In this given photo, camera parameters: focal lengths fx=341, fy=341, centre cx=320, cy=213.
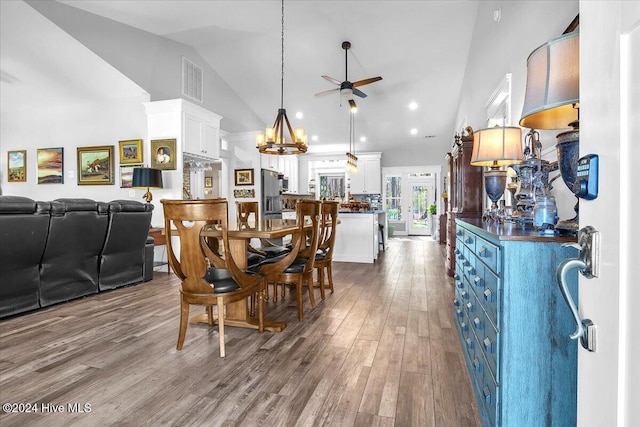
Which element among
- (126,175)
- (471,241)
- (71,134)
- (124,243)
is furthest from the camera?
(71,134)

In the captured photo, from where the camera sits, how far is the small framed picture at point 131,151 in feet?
19.3

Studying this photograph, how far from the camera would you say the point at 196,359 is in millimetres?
2180

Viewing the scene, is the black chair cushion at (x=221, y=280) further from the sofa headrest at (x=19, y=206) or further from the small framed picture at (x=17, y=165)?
the small framed picture at (x=17, y=165)

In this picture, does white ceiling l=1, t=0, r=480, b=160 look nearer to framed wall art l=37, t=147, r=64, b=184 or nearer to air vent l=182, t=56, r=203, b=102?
air vent l=182, t=56, r=203, b=102

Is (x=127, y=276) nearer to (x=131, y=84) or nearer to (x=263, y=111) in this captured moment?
(x=131, y=84)

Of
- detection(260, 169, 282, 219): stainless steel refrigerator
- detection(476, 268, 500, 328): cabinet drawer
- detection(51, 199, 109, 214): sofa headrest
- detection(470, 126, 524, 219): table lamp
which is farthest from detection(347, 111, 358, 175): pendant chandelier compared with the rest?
detection(476, 268, 500, 328): cabinet drawer

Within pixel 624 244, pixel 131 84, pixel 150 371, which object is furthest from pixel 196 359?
pixel 131 84

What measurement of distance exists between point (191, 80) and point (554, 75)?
676cm

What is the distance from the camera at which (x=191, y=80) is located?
666 cm

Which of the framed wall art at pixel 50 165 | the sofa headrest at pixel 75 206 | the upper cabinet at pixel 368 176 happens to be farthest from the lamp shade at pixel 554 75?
the upper cabinet at pixel 368 176

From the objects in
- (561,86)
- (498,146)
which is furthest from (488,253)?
(498,146)

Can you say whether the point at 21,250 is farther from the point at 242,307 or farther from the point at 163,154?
the point at 163,154

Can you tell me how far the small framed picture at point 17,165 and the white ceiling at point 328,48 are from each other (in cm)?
218

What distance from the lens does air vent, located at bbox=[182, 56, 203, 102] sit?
6.50 meters
